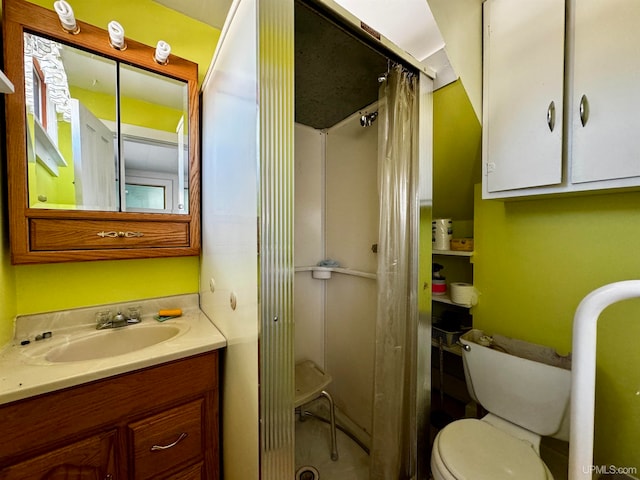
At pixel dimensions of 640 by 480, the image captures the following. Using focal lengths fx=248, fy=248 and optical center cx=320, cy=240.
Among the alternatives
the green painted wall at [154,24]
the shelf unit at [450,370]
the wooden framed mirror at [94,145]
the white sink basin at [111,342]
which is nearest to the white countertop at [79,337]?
the white sink basin at [111,342]

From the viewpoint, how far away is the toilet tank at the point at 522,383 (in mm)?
1026

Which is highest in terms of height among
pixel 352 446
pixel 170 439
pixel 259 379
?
pixel 259 379

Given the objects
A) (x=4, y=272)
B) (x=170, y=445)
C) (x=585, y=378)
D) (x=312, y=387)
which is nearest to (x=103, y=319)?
(x=4, y=272)

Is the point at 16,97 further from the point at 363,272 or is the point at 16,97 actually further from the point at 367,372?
the point at 367,372

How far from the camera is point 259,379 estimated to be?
712 millimetres

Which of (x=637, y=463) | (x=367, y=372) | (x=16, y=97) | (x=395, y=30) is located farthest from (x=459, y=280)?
(x=16, y=97)

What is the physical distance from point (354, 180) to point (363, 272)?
619 mm

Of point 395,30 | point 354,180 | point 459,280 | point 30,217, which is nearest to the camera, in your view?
point 30,217

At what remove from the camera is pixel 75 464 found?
2.54 feet

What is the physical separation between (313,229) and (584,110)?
1.47 m

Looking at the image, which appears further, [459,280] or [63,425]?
[459,280]

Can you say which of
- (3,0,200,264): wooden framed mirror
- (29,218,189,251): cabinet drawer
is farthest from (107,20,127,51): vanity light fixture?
(29,218,189,251): cabinet drawer

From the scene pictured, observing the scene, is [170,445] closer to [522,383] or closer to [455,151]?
[522,383]

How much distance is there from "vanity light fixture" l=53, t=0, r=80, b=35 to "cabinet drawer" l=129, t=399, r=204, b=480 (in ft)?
5.11
